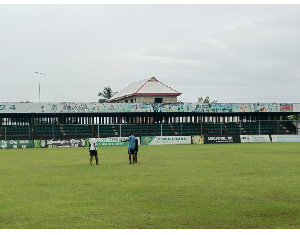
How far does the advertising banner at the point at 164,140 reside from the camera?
62.1 m

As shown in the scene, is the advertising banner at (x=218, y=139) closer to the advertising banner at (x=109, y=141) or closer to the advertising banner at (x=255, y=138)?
the advertising banner at (x=255, y=138)

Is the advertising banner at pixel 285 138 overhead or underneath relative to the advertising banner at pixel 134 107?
underneath

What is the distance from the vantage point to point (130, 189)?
17.2m

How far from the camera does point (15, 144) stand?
5644 centimetres

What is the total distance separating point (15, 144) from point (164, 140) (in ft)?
58.2

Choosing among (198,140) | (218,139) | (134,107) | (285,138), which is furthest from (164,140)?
(285,138)

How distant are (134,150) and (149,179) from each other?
867cm

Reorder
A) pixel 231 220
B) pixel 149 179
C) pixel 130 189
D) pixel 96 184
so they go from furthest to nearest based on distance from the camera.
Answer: pixel 149 179, pixel 96 184, pixel 130 189, pixel 231 220

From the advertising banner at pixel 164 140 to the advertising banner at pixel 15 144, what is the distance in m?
13.4

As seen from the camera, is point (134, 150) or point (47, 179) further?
point (134, 150)

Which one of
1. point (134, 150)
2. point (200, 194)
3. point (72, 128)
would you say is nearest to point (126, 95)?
point (72, 128)

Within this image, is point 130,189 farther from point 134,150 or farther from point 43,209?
point 134,150

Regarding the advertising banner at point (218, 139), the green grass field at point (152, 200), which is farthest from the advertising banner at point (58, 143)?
the green grass field at point (152, 200)

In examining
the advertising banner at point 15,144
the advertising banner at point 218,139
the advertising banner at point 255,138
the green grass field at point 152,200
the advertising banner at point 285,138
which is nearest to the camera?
the green grass field at point 152,200
